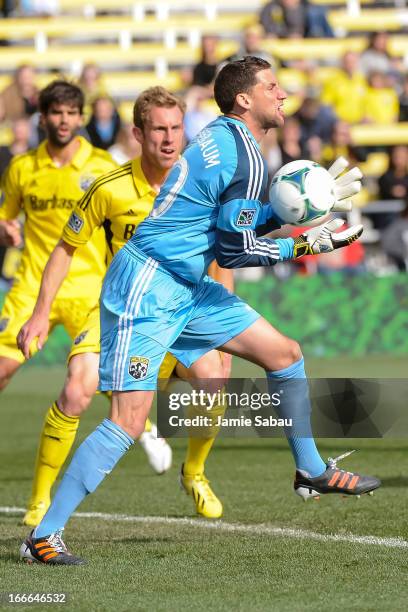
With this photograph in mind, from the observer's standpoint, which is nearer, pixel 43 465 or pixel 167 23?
pixel 43 465

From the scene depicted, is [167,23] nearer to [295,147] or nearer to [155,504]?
[295,147]

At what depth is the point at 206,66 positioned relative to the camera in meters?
18.4

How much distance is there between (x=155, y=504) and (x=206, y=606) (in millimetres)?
2802

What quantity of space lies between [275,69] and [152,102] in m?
11.7

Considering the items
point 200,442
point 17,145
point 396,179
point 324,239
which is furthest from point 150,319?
point 396,179

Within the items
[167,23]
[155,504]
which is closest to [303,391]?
[155,504]

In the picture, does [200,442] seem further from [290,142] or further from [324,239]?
[290,142]

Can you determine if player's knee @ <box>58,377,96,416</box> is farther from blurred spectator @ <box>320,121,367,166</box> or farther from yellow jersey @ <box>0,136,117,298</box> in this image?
blurred spectator @ <box>320,121,367,166</box>

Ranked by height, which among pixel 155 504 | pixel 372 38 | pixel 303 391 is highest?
pixel 372 38

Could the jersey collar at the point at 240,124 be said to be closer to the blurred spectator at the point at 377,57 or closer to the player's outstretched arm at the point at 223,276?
the player's outstretched arm at the point at 223,276

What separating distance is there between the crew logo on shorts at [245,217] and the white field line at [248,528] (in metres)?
1.65

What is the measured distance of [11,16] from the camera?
22.1 metres

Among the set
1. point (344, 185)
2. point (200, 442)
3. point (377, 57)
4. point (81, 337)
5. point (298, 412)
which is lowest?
point (200, 442)

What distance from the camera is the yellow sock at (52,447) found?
697 cm
